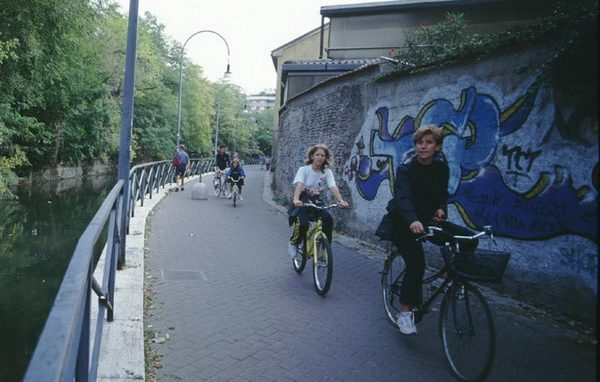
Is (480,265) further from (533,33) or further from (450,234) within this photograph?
(533,33)

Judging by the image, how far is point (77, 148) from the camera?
27.5 m

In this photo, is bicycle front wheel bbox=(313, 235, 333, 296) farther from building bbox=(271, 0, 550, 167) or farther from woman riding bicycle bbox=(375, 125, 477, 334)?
building bbox=(271, 0, 550, 167)

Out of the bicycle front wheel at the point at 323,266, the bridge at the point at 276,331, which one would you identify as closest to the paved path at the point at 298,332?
the bridge at the point at 276,331

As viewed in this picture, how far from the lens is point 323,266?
557 centimetres

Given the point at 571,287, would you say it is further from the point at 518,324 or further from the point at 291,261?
the point at 291,261

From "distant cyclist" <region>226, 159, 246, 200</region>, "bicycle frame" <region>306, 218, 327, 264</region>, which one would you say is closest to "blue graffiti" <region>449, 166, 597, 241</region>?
"bicycle frame" <region>306, 218, 327, 264</region>

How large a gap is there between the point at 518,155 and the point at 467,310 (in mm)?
2845

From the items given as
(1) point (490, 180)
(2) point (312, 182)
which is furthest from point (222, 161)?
(1) point (490, 180)

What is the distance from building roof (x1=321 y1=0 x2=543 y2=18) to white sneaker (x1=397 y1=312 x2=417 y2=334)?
18.0 m

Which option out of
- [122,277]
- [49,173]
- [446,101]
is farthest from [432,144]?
[49,173]

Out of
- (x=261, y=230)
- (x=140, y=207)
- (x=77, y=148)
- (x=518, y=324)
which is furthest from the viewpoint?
(x=77, y=148)

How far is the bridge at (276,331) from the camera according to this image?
3578mm

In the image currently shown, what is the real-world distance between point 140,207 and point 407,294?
954 cm

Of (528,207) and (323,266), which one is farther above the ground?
(528,207)
